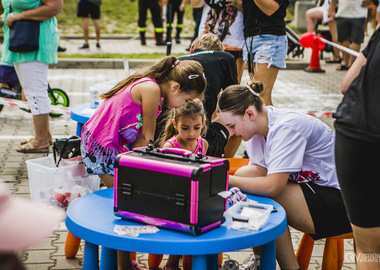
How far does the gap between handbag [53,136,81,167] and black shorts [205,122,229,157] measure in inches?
35.4

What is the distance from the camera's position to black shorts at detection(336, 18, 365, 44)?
10234 millimetres

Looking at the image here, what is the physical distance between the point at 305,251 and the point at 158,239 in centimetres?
132

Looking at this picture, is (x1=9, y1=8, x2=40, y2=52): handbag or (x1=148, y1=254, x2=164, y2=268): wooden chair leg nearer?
(x1=148, y1=254, x2=164, y2=268): wooden chair leg

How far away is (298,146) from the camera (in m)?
2.98

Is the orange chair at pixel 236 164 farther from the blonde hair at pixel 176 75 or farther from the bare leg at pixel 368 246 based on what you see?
the bare leg at pixel 368 246

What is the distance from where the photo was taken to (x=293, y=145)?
2.98 m

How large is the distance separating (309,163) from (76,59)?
28.1 ft

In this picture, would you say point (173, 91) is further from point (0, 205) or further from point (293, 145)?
point (0, 205)

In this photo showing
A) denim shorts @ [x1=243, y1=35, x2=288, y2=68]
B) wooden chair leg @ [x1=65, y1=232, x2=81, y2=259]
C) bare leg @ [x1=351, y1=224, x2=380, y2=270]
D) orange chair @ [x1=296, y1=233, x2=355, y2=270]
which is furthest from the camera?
denim shorts @ [x1=243, y1=35, x2=288, y2=68]

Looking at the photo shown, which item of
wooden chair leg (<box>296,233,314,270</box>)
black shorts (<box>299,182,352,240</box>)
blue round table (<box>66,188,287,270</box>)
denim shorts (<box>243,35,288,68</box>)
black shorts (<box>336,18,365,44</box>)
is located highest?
denim shorts (<box>243,35,288,68</box>)

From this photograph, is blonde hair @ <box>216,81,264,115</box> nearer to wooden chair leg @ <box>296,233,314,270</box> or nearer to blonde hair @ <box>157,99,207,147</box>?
blonde hair @ <box>157,99,207,147</box>

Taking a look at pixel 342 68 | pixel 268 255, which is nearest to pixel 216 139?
pixel 268 255

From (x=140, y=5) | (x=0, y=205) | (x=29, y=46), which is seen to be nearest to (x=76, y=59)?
(x=140, y=5)

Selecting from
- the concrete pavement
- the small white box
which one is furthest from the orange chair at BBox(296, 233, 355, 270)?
the small white box
